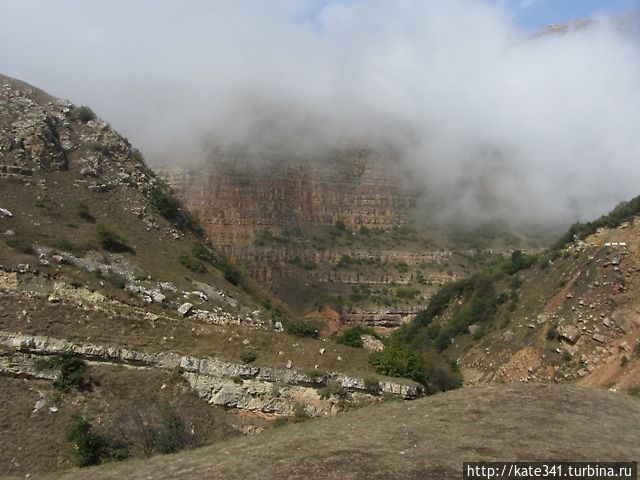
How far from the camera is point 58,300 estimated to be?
89.7ft

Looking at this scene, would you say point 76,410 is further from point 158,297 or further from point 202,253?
point 202,253

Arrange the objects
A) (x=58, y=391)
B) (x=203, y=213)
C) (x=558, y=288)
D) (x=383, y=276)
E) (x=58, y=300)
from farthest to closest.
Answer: (x=203, y=213)
(x=383, y=276)
(x=558, y=288)
(x=58, y=300)
(x=58, y=391)

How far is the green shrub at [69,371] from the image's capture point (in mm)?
24250

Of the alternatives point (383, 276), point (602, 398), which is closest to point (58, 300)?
point (602, 398)

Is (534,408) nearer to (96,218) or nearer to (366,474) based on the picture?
(366,474)

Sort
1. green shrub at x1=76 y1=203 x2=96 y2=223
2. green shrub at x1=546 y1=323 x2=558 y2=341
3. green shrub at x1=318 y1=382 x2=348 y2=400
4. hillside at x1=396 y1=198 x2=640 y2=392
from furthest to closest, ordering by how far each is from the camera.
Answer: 1. green shrub at x1=546 y1=323 x2=558 y2=341
2. hillside at x1=396 y1=198 x2=640 y2=392
3. green shrub at x1=76 y1=203 x2=96 y2=223
4. green shrub at x1=318 y1=382 x2=348 y2=400

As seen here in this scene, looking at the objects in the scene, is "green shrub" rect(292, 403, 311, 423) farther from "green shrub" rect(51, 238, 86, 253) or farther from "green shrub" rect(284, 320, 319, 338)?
"green shrub" rect(51, 238, 86, 253)

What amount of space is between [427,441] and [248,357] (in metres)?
11.9

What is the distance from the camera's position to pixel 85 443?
21797 millimetres

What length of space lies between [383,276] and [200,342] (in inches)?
3207

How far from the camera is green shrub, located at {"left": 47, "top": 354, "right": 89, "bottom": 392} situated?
79.6ft

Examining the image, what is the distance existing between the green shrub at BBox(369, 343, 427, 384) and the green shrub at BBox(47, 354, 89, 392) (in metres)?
13.9

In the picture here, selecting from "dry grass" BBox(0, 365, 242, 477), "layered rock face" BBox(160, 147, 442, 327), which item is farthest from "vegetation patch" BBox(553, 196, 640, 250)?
"dry grass" BBox(0, 365, 242, 477)

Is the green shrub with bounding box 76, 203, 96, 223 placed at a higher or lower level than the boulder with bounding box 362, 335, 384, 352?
higher
